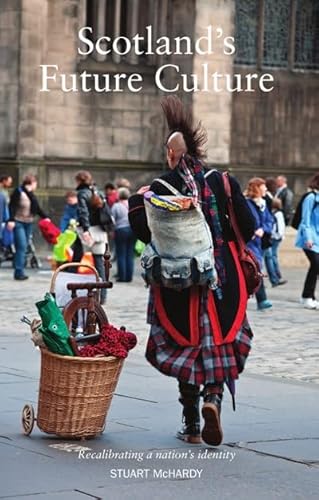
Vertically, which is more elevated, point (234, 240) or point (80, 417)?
point (234, 240)

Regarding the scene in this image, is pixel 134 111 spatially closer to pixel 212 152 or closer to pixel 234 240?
pixel 212 152

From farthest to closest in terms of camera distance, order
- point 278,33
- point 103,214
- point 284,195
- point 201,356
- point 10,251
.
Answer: point 278,33
point 284,195
point 10,251
point 103,214
point 201,356

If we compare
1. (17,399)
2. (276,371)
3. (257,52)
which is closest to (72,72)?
(257,52)

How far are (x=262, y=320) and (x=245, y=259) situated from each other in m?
8.75

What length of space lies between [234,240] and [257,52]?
83.9 ft

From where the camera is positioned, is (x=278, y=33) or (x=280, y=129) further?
(x=280, y=129)

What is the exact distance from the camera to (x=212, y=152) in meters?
32.4

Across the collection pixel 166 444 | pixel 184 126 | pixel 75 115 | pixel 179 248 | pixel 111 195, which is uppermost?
pixel 75 115

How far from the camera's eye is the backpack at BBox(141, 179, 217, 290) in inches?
337

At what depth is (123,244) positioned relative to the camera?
24250 mm

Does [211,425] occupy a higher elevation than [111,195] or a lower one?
lower

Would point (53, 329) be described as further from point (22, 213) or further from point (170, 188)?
point (22, 213)

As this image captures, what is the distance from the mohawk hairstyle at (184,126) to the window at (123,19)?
75.8 feet

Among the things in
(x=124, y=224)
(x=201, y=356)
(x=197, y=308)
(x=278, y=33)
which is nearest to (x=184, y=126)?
(x=197, y=308)
